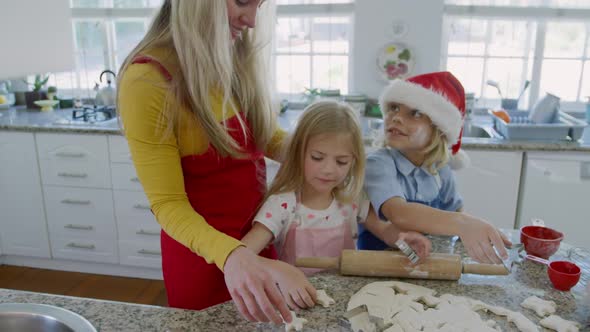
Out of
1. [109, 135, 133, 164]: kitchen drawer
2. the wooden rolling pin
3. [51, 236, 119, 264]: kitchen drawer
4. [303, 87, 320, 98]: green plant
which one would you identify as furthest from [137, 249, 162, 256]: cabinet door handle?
the wooden rolling pin

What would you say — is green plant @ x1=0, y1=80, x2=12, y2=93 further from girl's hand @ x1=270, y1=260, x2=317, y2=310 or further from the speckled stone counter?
girl's hand @ x1=270, y1=260, x2=317, y2=310

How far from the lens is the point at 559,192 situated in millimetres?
2398

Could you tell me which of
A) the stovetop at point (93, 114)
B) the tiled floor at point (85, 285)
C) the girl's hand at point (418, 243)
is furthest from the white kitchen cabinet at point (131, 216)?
the girl's hand at point (418, 243)

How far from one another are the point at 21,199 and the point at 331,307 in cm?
245

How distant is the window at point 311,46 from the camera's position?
305cm

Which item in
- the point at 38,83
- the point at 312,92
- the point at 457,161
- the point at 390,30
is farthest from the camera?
the point at 38,83

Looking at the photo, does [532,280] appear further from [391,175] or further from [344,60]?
[344,60]

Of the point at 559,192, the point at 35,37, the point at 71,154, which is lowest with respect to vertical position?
the point at 559,192

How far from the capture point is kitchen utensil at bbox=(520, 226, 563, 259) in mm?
1146

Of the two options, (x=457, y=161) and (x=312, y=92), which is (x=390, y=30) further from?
(x=457, y=161)

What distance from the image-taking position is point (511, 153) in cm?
238

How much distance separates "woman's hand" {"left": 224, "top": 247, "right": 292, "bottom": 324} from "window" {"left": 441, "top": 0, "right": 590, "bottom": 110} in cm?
244

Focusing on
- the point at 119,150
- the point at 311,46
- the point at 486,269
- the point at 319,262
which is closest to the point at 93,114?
the point at 119,150

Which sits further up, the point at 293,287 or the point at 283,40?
the point at 283,40
